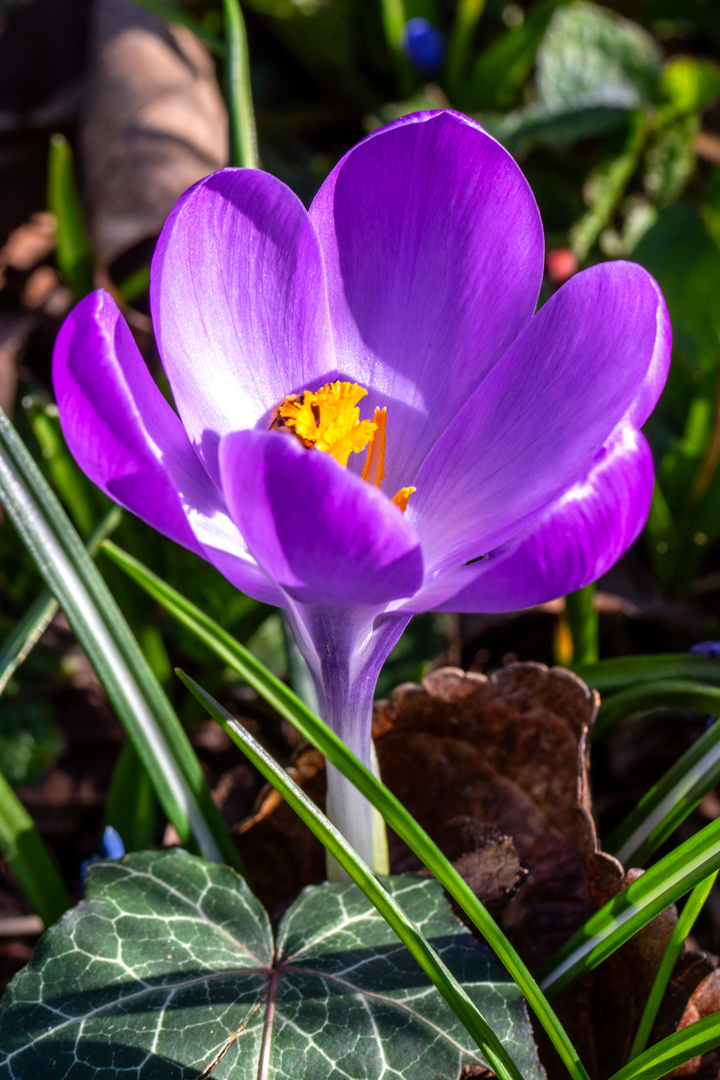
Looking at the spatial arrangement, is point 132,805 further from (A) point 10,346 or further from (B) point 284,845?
(A) point 10,346

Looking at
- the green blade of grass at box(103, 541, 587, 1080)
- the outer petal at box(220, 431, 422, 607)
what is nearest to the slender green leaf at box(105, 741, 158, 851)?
the green blade of grass at box(103, 541, 587, 1080)

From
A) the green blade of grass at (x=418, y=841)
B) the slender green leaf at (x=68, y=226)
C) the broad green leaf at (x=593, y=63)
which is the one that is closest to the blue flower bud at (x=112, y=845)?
the green blade of grass at (x=418, y=841)

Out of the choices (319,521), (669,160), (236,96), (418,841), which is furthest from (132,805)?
(669,160)

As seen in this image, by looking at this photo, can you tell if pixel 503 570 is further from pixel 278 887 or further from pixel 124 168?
pixel 124 168

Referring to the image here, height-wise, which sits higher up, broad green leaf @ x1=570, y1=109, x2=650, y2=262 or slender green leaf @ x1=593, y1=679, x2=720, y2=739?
broad green leaf @ x1=570, y1=109, x2=650, y2=262

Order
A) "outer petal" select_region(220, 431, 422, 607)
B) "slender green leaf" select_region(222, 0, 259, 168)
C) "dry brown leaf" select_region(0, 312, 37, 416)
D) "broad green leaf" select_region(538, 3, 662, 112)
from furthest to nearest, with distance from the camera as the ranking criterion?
"broad green leaf" select_region(538, 3, 662, 112) → "dry brown leaf" select_region(0, 312, 37, 416) → "slender green leaf" select_region(222, 0, 259, 168) → "outer petal" select_region(220, 431, 422, 607)

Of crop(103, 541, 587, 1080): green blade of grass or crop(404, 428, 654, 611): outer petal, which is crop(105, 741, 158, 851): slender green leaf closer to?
crop(103, 541, 587, 1080): green blade of grass
